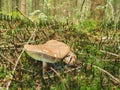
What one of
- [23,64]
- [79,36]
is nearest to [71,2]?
[79,36]

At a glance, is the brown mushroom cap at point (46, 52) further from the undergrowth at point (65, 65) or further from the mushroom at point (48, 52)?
the undergrowth at point (65, 65)

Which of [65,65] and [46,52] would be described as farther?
[65,65]

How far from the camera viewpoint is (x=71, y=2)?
573 inches

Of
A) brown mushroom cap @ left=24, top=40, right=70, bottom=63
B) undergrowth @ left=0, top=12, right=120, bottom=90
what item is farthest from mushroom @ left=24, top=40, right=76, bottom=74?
undergrowth @ left=0, top=12, right=120, bottom=90

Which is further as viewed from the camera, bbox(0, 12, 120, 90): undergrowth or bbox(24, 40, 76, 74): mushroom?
bbox(0, 12, 120, 90): undergrowth

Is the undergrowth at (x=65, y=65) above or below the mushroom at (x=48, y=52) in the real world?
below

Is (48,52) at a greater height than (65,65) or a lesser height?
greater

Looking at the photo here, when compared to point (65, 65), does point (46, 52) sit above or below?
above

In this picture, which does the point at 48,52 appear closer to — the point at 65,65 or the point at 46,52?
the point at 46,52

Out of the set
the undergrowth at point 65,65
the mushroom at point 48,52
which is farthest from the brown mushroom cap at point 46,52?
the undergrowth at point 65,65

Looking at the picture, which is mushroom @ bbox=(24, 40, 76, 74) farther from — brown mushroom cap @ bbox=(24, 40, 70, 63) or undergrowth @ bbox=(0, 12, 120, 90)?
undergrowth @ bbox=(0, 12, 120, 90)

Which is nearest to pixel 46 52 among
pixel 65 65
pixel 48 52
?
pixel 48 52

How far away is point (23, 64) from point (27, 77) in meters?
0.26

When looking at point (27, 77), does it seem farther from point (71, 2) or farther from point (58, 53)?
point (71, 2)
